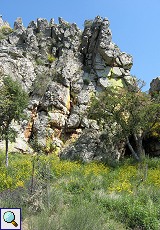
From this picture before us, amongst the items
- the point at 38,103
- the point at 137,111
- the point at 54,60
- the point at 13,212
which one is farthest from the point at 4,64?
the point at 13,212

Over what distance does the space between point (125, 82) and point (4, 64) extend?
13668 millimetres

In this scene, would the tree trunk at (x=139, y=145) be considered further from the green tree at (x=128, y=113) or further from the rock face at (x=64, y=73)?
the rock face at (x=64, y=73)

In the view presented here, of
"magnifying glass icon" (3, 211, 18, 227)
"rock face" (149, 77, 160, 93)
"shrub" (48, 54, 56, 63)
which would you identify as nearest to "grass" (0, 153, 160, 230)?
"magnifying glass icon" (3, 211, 18, 227)

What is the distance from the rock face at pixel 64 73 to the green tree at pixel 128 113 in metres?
1.93

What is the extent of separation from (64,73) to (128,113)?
10.0 meters

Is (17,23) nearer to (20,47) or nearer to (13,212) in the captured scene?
(20,47)

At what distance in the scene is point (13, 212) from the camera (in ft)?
16.4

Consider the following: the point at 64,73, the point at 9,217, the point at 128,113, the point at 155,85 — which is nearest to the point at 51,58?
the point at 64,73

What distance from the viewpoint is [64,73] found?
103ft

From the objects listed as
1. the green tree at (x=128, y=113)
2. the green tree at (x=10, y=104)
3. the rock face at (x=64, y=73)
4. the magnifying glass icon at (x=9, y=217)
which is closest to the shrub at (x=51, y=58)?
the rock face at (x=64, y=73)

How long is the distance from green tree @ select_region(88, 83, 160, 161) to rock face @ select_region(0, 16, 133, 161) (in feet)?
6.33

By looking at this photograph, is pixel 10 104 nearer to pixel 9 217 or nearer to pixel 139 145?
pixel 139 145

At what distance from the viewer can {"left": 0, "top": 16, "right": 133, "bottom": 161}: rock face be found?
2758 centimetres

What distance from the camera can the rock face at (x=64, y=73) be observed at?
2758 cm
